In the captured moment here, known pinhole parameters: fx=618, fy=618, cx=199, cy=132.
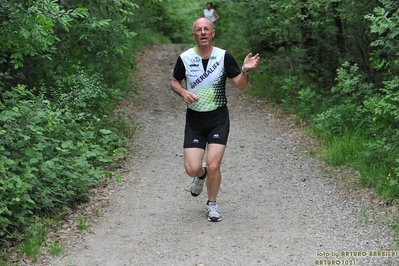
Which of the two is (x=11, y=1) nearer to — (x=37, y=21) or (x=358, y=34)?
(x=37, y=21)

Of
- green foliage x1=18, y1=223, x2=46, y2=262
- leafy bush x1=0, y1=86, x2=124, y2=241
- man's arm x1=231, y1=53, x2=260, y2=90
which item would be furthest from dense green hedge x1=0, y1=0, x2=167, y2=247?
man's arm x1=231, y1=53, x2=260, y2=90

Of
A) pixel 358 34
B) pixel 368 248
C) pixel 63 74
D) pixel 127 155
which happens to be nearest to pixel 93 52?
pixel 63 74

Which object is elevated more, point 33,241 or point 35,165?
point 35,165

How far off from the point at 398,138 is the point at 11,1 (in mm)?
5409

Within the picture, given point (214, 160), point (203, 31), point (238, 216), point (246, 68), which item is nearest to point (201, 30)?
point (203, 31)

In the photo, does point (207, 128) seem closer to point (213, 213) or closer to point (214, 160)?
point (214, 160)

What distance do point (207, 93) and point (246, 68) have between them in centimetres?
57

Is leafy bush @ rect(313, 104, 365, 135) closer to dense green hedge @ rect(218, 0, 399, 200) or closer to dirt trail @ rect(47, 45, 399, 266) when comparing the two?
dense green hedge @ rect(218, 0, 399, 200)

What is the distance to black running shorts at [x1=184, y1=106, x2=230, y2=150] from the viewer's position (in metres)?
6.90

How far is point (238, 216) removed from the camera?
7.39m

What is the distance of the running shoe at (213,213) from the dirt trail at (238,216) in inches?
2.7

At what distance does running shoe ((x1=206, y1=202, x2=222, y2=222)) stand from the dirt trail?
0.07 metres

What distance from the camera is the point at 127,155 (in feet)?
34.9

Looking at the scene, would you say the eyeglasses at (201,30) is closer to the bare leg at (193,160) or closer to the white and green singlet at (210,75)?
the white and green singlet at (210,75)
